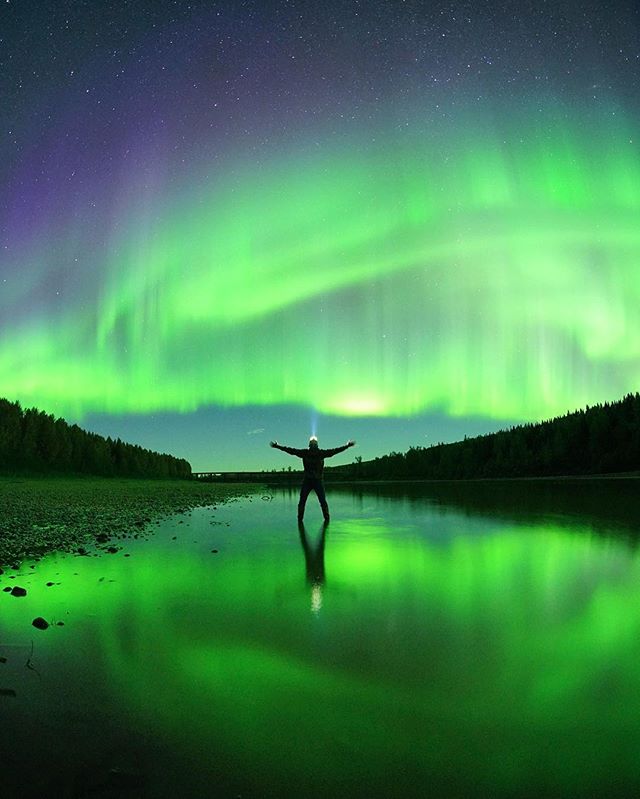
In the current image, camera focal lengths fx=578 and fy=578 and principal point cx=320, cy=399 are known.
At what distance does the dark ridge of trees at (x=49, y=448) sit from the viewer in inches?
4309

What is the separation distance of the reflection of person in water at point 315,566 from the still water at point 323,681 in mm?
100

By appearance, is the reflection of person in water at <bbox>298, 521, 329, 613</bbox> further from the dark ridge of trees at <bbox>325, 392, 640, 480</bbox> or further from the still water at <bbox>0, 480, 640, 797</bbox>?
the dark ridge of trees at <bbox>325, 392, 640, 480</bbox>

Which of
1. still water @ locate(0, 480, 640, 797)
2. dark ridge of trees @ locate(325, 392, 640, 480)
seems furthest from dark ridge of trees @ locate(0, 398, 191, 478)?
still water @ locate(0, 480, 640, 797)

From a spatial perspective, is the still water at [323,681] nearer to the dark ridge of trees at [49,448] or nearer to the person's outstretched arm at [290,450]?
the person's outstretched arm at [290,450]

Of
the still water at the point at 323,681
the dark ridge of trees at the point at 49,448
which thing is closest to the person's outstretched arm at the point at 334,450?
the still water at the point at 323,681

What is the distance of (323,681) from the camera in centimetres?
568

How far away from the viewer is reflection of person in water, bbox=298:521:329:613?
9.31 m

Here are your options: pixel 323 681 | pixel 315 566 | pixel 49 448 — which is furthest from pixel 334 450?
pixel 49 448

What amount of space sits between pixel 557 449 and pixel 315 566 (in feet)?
417

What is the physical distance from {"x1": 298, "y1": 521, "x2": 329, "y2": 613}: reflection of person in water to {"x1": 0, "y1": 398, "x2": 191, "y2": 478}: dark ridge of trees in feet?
322

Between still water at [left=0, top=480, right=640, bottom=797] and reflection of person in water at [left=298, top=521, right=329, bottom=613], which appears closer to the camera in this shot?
still water at [left=0, top=480, right=640, bottom=797]

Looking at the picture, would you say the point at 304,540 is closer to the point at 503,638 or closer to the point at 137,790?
the point at 503,638

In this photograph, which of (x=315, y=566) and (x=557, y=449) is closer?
(x=315, y=566)

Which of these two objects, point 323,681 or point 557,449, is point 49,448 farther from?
point 323,681
